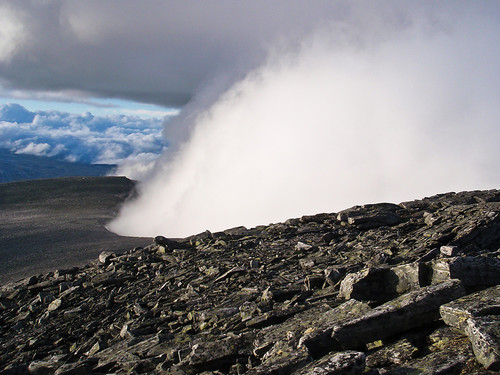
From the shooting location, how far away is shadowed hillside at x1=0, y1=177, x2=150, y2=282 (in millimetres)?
40441

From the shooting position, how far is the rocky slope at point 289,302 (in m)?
8.46

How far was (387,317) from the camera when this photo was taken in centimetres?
909

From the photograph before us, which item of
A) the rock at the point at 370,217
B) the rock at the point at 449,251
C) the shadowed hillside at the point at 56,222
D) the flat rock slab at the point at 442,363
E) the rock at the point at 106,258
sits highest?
the shadowed hillside at the point at 56,222

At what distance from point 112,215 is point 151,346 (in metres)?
63.0

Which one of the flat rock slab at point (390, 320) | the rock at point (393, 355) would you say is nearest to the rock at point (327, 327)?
the flat rock slab at point (390, 320)

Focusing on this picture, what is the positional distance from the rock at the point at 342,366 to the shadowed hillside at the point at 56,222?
34.4m

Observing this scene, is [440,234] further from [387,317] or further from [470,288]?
[387,317]

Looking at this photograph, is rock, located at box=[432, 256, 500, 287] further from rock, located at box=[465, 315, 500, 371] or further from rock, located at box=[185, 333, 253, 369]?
rock, located at box=[185, 333, 253, 369]

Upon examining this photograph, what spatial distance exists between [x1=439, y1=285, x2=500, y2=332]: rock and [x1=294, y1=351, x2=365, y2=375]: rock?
8.30 feet

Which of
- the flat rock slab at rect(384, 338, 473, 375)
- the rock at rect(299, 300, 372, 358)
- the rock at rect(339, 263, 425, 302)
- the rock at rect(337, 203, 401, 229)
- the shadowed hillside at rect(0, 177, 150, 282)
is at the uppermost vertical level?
the shadowed hillside at rect(0, 177, 150, 282)

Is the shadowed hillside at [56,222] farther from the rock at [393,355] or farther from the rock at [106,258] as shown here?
the rock at [393,355]

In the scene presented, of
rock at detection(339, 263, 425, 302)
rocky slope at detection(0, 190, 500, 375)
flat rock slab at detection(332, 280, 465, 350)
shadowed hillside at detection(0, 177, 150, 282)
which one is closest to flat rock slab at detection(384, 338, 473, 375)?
rocky slope at detection(0, 190, 500, 375)

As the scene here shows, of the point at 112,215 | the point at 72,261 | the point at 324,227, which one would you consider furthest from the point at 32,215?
the point at 324,227

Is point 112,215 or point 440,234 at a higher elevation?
point 112,215
